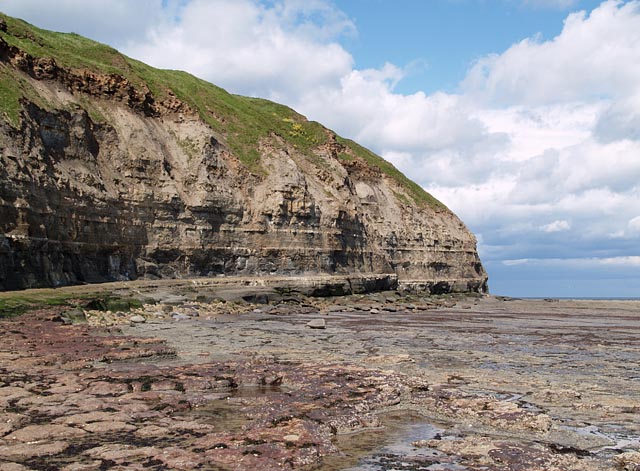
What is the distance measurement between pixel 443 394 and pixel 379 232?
57874 millimetres

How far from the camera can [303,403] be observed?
34.8 ft

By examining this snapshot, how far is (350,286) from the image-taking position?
54.7 metres

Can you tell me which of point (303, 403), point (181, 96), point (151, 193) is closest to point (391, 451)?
point (303, 403)

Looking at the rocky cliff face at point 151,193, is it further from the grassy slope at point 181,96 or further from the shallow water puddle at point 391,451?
the shallow water puddle at point 391,451

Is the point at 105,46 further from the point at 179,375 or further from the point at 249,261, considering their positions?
the point at 179,375

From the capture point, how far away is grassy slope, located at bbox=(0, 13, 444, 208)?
40188 millimetres

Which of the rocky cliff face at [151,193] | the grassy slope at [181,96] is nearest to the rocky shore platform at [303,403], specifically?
Answer: the rocky cliff face at [151,193]

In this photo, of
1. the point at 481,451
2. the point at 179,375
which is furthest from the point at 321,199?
the point at 481,451

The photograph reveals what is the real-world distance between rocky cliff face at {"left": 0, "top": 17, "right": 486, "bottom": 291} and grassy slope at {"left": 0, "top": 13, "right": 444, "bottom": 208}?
0.33 meters

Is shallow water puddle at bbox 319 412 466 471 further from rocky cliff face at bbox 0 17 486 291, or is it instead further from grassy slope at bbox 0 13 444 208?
grassy slope at bbox 0 13 444 208

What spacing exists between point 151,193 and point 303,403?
37.1 metres

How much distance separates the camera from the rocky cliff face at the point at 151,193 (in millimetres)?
33781

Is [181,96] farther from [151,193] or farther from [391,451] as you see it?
[391,451]

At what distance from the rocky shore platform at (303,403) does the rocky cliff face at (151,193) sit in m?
13.5
